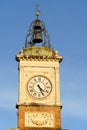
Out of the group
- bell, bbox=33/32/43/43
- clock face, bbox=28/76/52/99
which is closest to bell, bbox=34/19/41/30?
bell, bbox=33/32/43/43

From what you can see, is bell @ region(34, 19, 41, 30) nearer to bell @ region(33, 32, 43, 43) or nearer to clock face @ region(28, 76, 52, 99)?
bell @ region(33, 32, 43, 43)

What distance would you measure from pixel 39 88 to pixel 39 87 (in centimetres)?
10

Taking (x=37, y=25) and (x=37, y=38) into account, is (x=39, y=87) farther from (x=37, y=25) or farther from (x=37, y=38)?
(x=37, y=25)

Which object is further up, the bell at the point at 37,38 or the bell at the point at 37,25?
the bell at the point at 37,25

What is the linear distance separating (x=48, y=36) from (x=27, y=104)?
7.51 metres

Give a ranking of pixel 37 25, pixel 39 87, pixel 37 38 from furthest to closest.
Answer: pixel 37 25 → pixel 37 38 → pixel 39 87

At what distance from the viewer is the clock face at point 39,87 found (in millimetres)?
48188

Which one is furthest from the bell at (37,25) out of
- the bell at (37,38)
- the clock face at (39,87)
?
the clock face at (39,87)

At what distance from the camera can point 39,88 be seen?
48.3m

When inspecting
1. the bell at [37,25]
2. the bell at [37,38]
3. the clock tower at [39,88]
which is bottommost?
the clock tower at [39,88]

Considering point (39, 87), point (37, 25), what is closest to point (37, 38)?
point (37, 25)

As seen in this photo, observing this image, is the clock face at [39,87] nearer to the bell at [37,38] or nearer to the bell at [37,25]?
the bell at [37,38]

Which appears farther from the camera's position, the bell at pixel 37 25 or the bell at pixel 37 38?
the bell at pixel 37 25

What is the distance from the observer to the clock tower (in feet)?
155
